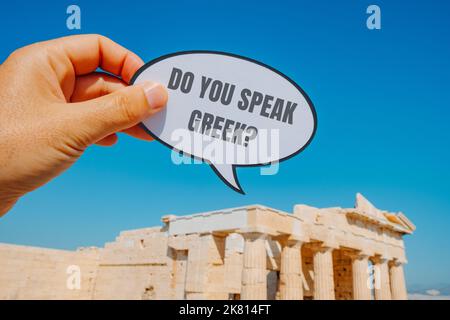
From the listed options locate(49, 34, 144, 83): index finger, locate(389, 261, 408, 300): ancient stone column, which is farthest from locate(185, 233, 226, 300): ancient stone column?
locate(389, 261, 408, 300): ancient stone column

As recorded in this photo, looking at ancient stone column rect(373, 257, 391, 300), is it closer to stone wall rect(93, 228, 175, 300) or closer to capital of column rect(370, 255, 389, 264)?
capital of column rect(370, 255, 389, 264)

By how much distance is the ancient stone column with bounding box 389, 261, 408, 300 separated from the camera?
25.1 metres

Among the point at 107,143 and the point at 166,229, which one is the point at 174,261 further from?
the point at 107,143

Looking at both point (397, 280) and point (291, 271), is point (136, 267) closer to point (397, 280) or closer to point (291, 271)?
point (291, 271)

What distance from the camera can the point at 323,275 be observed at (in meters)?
18.7

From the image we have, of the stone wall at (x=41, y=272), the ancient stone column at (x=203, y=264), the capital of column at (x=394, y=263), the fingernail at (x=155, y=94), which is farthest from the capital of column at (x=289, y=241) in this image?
the fingernail at (x=155, y=94)

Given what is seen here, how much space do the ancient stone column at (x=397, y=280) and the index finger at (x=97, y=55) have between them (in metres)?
26.8

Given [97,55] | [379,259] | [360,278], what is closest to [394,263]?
[379,259]

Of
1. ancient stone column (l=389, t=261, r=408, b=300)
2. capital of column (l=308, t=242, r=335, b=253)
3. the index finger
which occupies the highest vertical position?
the index finger

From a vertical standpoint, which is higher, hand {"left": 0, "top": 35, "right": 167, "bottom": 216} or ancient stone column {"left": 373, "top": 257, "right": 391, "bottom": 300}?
hand {"left": 0, "top": 35, "right": 167, "bottom": 216}

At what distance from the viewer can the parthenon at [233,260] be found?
53.5 feet

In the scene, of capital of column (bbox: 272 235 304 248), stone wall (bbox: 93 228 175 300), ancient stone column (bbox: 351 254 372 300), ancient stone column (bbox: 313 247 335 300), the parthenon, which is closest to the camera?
the parthenon

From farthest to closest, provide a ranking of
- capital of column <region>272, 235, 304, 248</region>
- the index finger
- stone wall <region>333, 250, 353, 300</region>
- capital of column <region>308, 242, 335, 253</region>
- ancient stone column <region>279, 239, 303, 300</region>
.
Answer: stone wall <region>333, 250, 353, 300</region> < capital of column <region>308, 242, 335, 253</region> < capital of column <region>272, 235, 304, 248</region> < ancient stone column <region>279, 239, 303, 300</region> < the index finger

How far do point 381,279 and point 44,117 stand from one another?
82.0 ft
